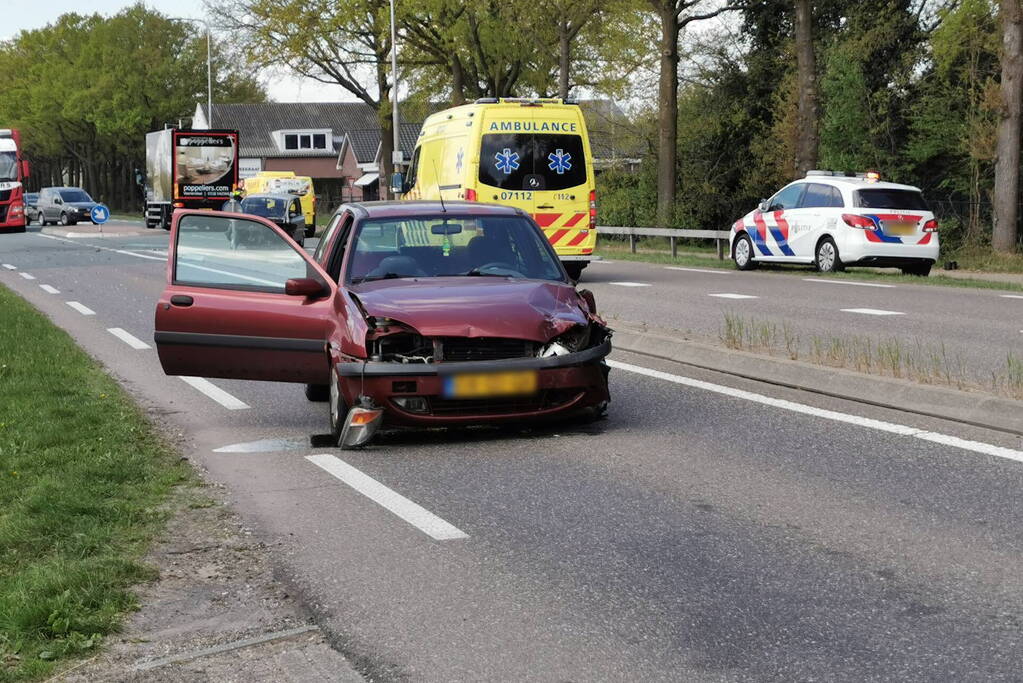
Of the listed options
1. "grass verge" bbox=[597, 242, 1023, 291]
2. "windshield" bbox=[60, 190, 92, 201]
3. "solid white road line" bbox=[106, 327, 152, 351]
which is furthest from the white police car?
"windshield" bbox=[60, 190, 92, 201]

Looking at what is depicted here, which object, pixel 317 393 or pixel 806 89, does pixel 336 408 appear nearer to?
pixel 317 393

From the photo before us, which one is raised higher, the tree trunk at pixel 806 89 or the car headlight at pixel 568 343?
the tree trunk at pixel 806 89

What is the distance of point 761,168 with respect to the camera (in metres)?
38.9

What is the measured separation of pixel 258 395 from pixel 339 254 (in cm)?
182

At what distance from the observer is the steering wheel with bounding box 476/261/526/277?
30.1 feet

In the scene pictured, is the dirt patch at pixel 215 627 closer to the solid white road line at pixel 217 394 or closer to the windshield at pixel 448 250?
the windshield at pixel 448 250

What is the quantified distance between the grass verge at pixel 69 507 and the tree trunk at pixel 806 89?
69.3 ft

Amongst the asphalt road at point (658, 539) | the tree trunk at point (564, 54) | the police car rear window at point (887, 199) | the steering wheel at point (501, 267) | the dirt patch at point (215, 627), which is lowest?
the dirt patch at point (215, 627)

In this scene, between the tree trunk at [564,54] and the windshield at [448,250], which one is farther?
the tree trunk at [564,54]

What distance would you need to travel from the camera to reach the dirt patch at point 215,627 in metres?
4.46

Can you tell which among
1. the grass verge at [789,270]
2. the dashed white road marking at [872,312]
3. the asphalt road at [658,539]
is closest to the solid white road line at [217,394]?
the asphalt road at [658,539]

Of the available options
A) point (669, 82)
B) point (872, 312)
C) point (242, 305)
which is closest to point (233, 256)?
point (242, 305)

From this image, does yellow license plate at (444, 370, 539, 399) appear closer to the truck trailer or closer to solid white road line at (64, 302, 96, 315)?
solid white road line at (64, 302, 96, 315)

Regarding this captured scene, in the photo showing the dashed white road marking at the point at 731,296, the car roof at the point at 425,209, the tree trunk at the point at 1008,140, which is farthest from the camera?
the tree trunk at the point at 1008,140
